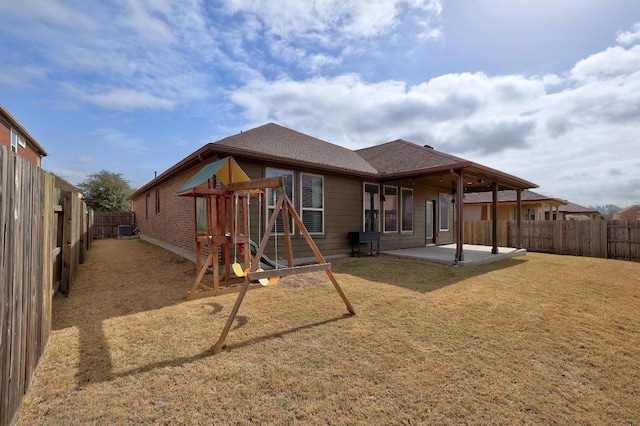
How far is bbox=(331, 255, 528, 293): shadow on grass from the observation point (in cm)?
648

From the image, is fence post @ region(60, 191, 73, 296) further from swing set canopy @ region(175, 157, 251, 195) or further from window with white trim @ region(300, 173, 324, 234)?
window with white trim @ region(300, 173, 324, 234)

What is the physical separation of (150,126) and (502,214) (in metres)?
23.2

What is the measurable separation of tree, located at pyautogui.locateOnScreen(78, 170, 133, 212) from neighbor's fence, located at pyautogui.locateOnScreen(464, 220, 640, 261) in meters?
30.8

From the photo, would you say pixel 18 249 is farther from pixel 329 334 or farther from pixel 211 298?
pixel 211 298

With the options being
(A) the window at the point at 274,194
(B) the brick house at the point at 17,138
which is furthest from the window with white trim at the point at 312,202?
(B) the brick house at the point at 17,138

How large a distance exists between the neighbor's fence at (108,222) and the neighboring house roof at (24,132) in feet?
15.6

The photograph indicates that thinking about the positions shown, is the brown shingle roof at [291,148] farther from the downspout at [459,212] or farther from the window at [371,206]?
the downspout at [459,212]

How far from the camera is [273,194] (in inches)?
311

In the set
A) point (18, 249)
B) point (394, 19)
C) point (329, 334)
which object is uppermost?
point (394, 19)

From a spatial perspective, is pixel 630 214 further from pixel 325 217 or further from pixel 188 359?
pixel 188 359

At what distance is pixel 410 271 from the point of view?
25.4ft

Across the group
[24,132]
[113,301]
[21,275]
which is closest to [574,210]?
[113,301]

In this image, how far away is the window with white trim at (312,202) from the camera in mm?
8750

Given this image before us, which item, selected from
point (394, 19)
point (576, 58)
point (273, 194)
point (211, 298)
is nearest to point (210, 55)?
point (273, 194)
